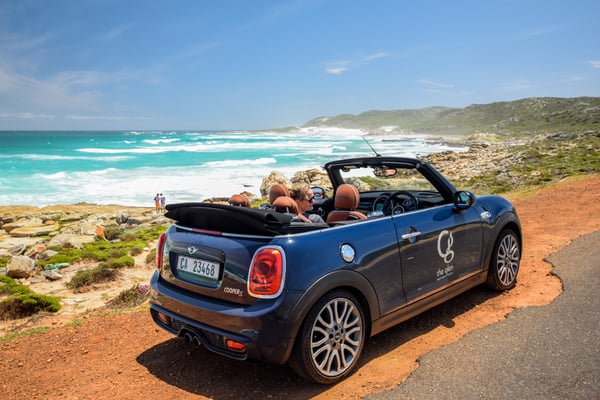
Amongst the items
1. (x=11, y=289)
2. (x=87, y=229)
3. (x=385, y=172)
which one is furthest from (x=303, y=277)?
(x=87, y=229)

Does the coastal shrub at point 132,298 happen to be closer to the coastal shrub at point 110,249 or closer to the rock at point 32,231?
the coastal shrub at point 110,249

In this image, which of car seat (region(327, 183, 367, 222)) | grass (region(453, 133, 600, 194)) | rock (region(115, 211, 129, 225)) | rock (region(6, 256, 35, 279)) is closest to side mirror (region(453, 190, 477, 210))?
car seat (region(327, 183, 367, 222))

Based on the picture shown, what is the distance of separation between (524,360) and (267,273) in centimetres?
220

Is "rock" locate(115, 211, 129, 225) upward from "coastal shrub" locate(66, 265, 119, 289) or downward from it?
downward

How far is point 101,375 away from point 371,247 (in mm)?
2507

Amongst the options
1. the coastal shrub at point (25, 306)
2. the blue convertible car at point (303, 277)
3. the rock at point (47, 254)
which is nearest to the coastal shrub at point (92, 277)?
the coastal shrub at point (25, 306)

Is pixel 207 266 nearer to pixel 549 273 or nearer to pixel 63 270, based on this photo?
pixel 549 273

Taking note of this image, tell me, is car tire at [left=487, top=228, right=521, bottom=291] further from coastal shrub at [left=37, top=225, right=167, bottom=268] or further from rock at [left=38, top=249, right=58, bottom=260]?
rock at [left=38, top=249, right=58, bottom=260]

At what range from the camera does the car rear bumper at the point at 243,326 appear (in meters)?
3.08

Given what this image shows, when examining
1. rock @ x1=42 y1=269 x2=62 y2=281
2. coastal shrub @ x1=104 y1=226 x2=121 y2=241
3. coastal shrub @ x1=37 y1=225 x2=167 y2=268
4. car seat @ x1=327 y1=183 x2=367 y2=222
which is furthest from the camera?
coastal shrub @ x1=104 y1=226 x2=121 y2=241

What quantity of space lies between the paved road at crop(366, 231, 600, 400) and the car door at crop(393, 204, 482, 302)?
57cm

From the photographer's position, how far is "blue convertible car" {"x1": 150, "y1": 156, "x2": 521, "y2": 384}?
3.13m

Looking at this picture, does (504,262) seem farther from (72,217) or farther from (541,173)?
(72,217)

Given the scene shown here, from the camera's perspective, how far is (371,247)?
363cm
